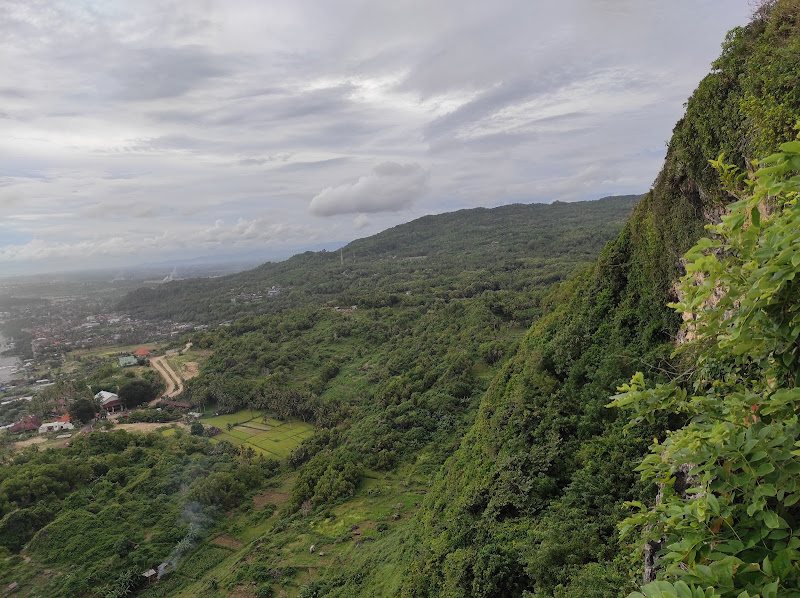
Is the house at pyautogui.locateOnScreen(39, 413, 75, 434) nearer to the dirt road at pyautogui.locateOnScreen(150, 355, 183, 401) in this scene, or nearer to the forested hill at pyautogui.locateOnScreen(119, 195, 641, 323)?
the dirt road at pyautogui.locateOnScreen(150, 355, 183, 401)

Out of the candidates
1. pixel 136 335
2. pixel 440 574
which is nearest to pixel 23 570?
pixel 440 574

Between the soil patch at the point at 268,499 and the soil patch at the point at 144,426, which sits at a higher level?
the soil patch at the point at 144,426

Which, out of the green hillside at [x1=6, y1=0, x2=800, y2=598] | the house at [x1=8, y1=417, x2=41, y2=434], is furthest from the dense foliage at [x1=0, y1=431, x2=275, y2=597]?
the house at [x1=8, y1=417, x2=41, y2=434]

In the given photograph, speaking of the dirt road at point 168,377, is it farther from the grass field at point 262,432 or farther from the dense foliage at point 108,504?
the dense foliage at point 108,504

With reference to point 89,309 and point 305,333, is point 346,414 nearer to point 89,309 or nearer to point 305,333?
point 305,333

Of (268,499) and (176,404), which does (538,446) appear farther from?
(176,404)

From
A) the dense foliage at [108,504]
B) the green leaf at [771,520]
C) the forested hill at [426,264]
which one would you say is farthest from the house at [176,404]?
the green leaf at [771,520]
